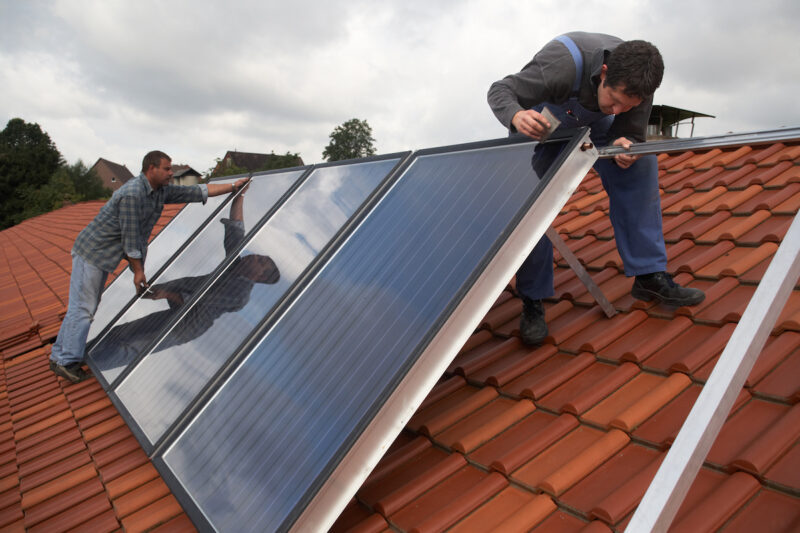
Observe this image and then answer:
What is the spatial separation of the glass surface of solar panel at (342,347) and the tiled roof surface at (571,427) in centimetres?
36

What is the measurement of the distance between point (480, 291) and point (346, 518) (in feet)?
2.79

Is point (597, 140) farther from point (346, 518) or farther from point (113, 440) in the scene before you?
point (113, 440)

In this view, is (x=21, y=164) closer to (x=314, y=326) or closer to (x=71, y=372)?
(x=71, y=372)

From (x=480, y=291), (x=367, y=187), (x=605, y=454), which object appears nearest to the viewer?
(x=480, y=291)

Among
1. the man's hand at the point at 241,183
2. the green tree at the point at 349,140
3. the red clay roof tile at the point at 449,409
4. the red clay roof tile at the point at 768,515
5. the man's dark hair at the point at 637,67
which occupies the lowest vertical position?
the red clay roof tile at the point at 449,409

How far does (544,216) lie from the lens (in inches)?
64.8

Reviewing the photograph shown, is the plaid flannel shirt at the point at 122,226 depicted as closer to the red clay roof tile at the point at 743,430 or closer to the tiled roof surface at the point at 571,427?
the tiled roof surface at the point at 571,427

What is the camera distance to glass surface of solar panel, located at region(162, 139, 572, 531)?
148 cm

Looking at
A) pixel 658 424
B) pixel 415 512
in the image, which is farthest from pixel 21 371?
pixel 658 424

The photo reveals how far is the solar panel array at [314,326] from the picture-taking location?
1516 millimetres

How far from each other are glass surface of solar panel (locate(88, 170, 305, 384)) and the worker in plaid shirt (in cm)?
22

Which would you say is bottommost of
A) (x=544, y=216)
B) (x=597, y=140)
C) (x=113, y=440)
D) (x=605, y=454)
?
(x=113, y=440)

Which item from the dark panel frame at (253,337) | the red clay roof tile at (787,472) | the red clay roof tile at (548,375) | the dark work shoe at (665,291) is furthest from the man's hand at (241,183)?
the red clay roof tile at (787,472)

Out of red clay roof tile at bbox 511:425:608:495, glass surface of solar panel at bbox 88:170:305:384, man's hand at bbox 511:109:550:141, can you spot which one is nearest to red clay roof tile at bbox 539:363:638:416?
red clay roof tile at bbox 511:425:608:495
